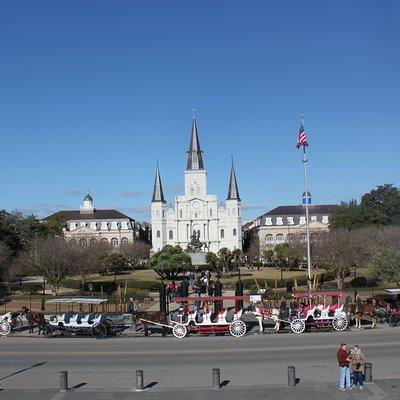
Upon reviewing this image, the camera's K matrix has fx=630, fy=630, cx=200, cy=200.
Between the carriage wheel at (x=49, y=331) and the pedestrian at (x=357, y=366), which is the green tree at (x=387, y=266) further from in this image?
the pedestrian at (x=357, y=366)

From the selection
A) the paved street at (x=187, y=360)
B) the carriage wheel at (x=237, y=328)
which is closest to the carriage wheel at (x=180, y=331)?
the paved street at (x=187, y=360)

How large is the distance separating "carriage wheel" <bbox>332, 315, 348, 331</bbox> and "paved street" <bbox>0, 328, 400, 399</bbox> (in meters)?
0.74

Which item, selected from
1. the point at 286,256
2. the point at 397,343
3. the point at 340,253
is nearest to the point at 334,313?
the point at 397,343

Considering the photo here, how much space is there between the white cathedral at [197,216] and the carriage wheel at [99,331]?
120058 mm

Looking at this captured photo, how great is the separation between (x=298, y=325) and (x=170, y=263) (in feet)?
160

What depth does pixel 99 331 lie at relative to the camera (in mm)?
27828

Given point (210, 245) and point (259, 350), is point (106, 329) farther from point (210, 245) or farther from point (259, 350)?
point (210, 245)

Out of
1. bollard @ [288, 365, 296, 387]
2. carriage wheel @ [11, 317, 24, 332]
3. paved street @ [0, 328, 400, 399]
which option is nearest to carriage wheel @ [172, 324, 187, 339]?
paved street @ [0, 328, 400, 399]

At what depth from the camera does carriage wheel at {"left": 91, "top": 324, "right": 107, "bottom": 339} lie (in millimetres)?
27703

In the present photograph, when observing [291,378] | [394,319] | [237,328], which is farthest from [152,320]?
[291,378]

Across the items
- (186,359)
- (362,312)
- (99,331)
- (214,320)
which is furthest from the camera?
(362,312)

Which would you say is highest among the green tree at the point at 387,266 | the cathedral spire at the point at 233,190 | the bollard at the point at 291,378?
the cathedral spire at the point at 233,190

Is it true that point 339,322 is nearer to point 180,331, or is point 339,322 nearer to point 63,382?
point 180,331

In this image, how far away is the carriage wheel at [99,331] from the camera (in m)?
27.7
